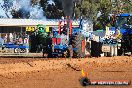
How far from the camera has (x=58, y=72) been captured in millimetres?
13484

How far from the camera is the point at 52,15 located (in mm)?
73312

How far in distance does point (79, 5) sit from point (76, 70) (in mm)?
56649

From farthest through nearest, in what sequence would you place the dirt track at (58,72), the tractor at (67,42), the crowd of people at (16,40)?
1. the crowd of people at (16,40)
2. the tractor at (67,42)
3. the dirt track at (58,72)

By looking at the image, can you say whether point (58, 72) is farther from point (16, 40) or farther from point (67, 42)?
point (16, 40)

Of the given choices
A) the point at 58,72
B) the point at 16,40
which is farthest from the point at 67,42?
the point at 16,40

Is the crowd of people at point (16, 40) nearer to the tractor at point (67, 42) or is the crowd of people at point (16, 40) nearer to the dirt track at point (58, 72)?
the tractor at point (67, 42)

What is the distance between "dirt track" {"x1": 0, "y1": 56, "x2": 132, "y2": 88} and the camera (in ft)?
34.1

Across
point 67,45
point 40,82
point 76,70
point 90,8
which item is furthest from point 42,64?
point 90,8

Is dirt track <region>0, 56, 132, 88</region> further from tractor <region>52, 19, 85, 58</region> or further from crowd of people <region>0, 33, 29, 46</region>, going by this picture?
crowd of people <region>0, 33, 29, 46</region>

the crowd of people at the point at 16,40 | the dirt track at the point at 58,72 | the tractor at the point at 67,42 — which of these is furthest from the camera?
the crowd of people at the point at 16,40

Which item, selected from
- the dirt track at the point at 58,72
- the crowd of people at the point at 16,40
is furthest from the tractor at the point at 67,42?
the crowd of people at the point at 16,40

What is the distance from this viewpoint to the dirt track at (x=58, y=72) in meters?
10.4

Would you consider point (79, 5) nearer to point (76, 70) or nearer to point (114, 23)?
point (114, 23)

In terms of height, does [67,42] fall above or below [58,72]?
above
